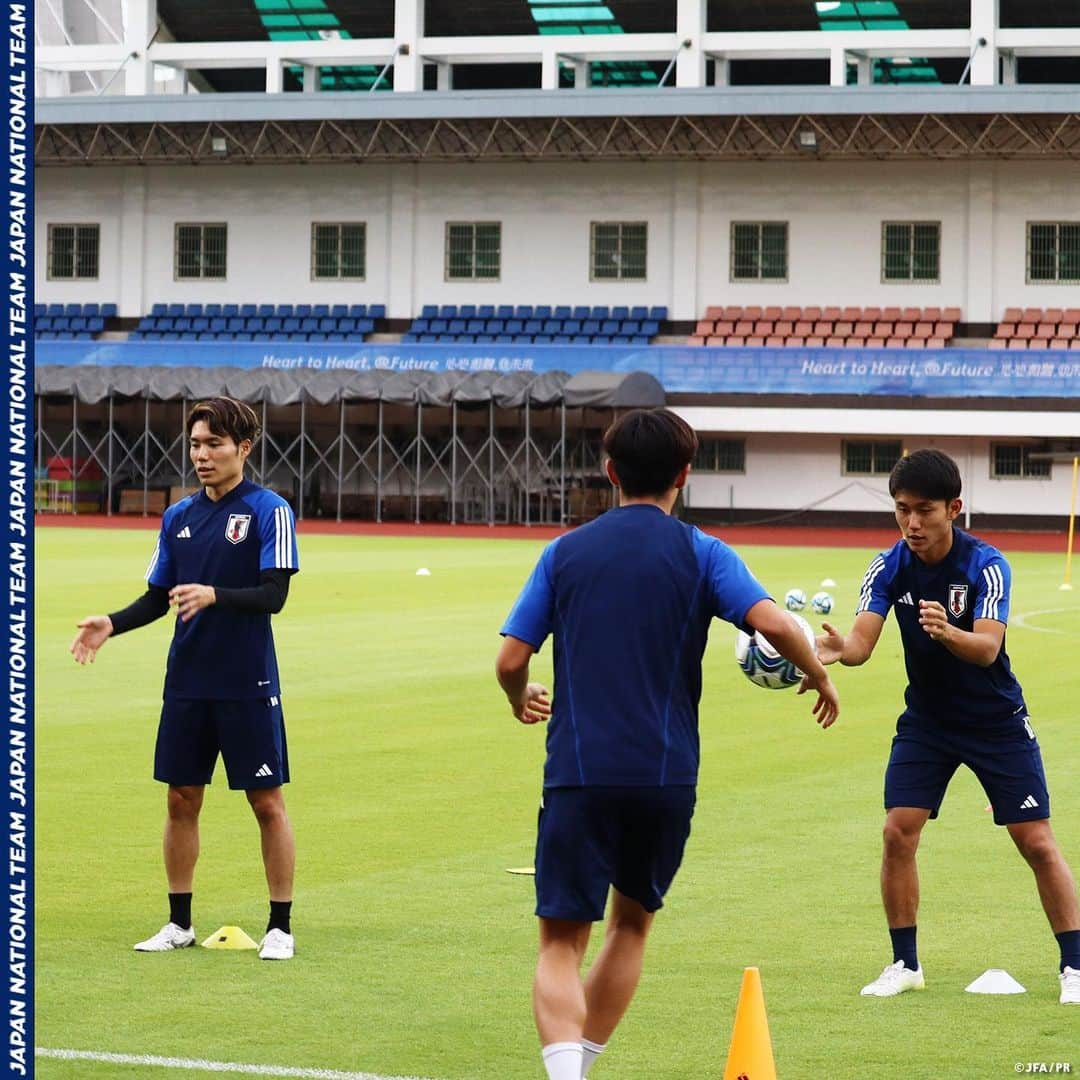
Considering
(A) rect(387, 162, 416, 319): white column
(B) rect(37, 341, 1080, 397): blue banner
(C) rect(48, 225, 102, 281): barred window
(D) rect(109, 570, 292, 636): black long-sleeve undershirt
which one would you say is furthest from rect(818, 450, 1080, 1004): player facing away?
(C) rect(48, 225, 102, 281): barred window

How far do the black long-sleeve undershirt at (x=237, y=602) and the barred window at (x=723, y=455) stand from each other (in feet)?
146

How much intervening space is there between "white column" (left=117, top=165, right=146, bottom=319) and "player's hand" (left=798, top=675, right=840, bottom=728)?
175ft

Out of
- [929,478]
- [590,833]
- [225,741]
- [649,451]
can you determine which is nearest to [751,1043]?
[590,833]

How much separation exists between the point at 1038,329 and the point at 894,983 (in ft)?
145

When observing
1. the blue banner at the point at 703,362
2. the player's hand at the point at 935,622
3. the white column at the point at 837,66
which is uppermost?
the white column at the point at 837,66

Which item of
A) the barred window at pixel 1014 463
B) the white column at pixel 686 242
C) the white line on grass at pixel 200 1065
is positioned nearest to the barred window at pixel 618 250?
the white column at pixel 686 242

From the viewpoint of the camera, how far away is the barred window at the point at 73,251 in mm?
58906

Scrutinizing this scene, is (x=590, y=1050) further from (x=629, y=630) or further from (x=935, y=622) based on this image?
(x=935, y=622)

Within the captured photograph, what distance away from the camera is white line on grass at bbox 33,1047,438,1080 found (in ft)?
19.7

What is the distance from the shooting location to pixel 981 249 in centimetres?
5156

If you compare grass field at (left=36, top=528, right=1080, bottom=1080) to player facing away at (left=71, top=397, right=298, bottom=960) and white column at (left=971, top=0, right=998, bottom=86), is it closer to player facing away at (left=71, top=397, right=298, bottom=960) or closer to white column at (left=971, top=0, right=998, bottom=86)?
player facing away at (left=71, top=397, right=298, bottom=960)

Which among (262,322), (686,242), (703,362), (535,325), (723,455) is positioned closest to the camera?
(703,362)
